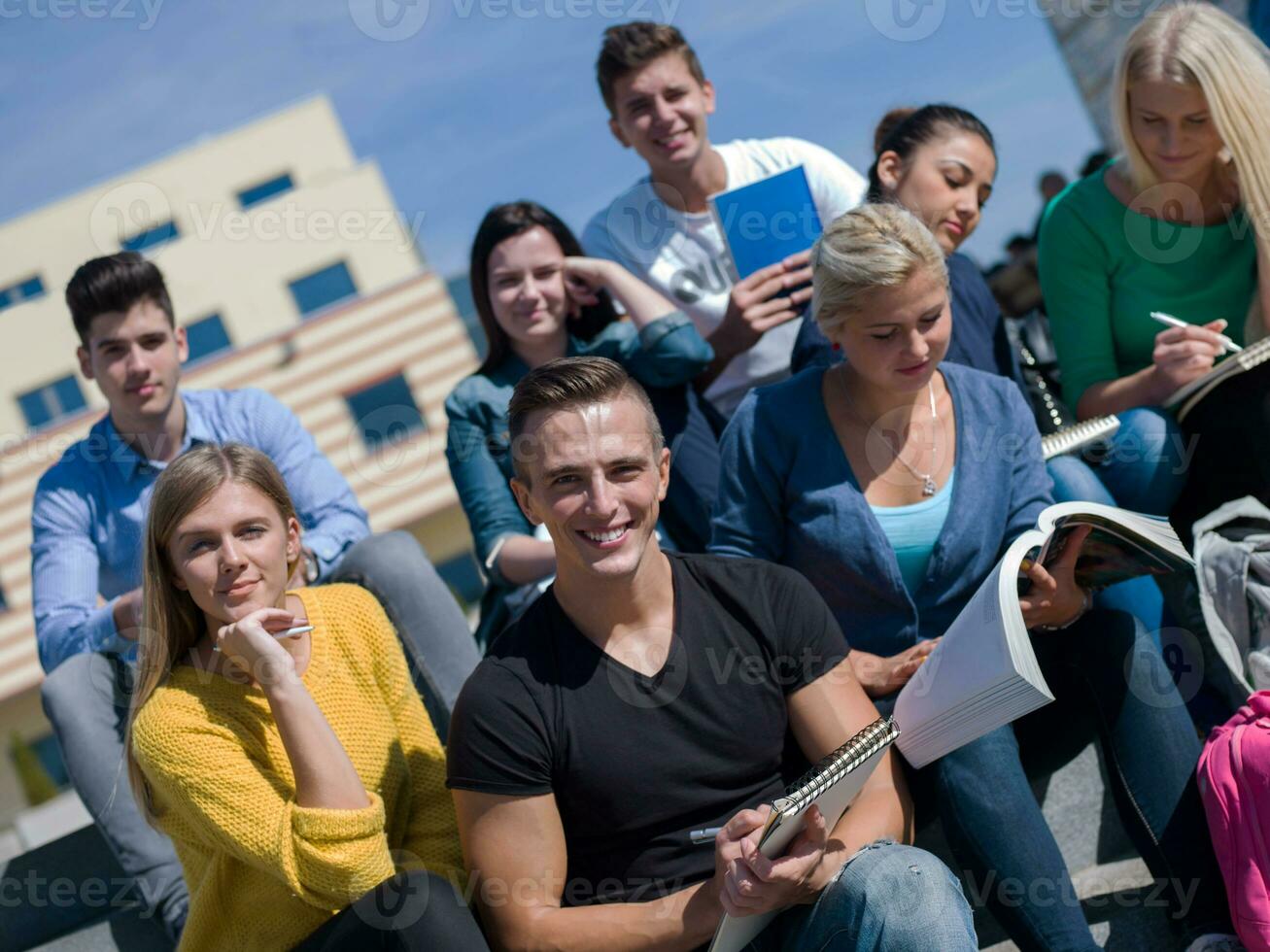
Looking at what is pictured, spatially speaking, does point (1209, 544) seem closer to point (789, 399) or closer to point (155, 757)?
point (789, 399)

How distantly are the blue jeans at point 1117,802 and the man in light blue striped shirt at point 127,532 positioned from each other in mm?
1442

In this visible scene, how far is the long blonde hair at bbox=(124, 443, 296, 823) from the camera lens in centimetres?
274

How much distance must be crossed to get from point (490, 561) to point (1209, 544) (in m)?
1.99

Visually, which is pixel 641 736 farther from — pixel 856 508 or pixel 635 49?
pixel 635 49

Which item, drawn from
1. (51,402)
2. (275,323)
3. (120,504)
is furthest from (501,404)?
(51,402)

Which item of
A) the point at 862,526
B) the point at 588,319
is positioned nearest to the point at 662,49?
the point at 588,319

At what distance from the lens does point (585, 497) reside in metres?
2.51

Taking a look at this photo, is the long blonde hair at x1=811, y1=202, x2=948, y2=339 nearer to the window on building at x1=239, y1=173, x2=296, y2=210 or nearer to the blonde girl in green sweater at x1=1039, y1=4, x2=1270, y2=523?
the blonde girl in green sweater at x1=1039, y1=4, x2=1270, y2=523

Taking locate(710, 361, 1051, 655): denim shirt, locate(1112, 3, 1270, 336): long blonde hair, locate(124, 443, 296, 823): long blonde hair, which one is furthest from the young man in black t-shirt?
locate(1112, 3, 1270, 336): long blonde hair

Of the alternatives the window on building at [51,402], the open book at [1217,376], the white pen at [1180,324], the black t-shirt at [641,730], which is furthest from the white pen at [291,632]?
the window on building at [51,402]

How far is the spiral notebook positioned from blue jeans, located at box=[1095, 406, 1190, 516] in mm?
1587

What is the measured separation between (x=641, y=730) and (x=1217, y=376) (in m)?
1.99

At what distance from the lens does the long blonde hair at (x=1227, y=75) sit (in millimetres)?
3623

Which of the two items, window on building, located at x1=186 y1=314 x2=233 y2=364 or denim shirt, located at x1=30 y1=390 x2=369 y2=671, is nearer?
denim shirt, located at x1=30 y1=390 x2=369 y2=671
